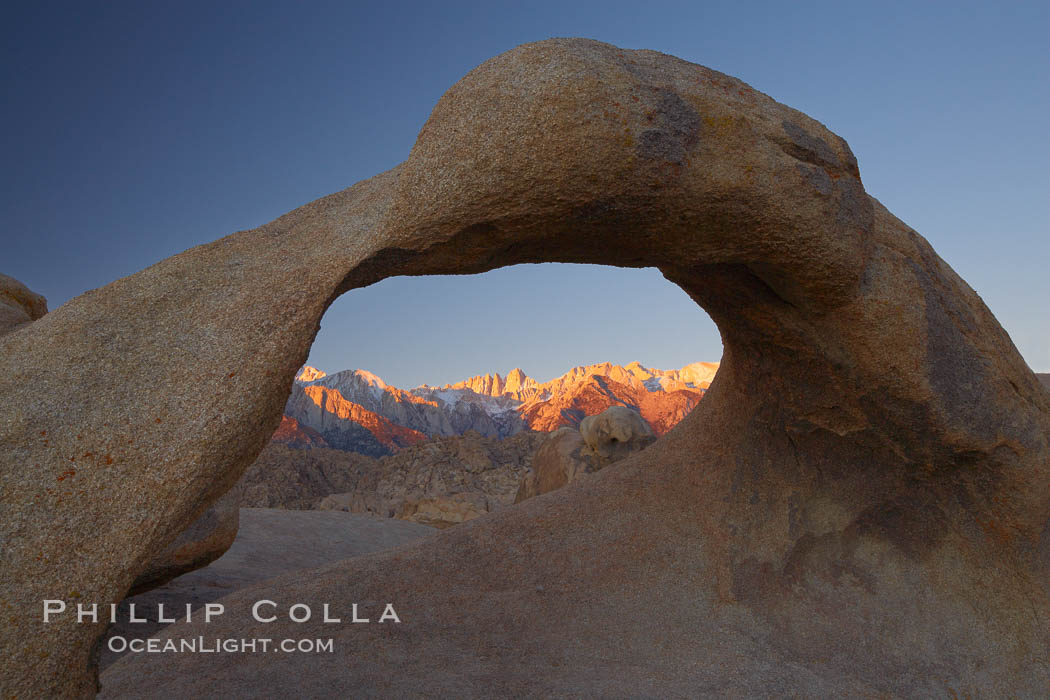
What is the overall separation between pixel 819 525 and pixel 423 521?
9.42m

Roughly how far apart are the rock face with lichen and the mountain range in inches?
824

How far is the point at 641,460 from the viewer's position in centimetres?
589

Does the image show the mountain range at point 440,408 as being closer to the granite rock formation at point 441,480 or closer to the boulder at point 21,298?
the granite rock formation at point 441,480

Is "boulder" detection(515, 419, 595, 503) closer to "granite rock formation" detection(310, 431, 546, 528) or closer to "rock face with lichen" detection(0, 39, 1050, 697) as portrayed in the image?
"granite rock formation" detection(310, 431, 546, 528)

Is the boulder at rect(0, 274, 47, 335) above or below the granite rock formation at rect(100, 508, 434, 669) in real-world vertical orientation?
above

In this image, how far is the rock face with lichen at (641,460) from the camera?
8.19ft

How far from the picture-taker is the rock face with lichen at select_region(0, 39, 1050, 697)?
2496mm

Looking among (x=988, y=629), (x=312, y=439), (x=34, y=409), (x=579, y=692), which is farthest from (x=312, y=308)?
(x=312, y=439)

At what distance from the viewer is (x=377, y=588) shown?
183 inches

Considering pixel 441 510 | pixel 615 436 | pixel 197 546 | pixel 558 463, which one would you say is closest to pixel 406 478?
pixel 441 510

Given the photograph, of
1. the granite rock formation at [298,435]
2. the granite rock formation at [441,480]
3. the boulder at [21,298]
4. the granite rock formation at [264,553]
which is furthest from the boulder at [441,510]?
the granite rock formation at [298,435]

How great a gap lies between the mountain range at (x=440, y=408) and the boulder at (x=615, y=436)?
15566mm

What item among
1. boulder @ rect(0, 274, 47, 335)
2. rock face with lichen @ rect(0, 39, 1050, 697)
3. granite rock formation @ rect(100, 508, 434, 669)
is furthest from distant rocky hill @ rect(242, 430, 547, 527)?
boulder @ rect(0, 274, 47, 335)

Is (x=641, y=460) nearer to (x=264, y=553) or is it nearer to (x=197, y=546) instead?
(x=197, y=546)
